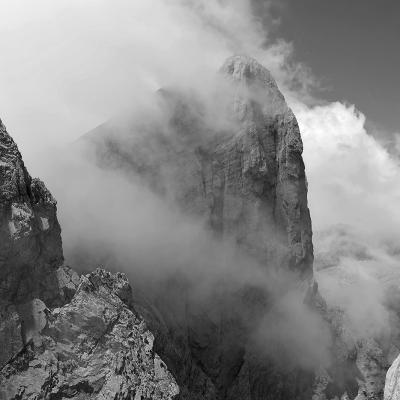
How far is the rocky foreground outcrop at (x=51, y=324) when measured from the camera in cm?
2756

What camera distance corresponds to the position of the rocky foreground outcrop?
27.6 m

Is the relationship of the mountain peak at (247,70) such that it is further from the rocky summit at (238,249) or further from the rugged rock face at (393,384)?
the rugged rock face at (393,384)

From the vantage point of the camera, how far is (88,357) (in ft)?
99.2

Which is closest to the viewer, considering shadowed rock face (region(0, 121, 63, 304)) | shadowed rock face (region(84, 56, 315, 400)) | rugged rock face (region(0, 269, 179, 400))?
rugged rock face (region(0, 269, 179, 400))

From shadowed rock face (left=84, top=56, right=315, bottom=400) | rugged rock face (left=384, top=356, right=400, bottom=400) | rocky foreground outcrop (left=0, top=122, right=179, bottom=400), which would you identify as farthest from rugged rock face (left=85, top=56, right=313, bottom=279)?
rocky foreground outcrop (left=0, top=122, right=179, bottom=400)

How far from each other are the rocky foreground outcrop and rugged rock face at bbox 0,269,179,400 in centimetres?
6

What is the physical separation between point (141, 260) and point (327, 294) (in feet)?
428

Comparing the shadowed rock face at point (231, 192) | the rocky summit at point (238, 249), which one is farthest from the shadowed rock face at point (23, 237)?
the shadowed rock face at point (231, 192)

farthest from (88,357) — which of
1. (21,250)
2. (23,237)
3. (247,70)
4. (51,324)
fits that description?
Result: (247,70)

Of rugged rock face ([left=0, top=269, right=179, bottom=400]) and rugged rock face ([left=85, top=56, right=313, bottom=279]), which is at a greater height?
rugged rock face ([left=85, top=56, right=313, bottom=279])

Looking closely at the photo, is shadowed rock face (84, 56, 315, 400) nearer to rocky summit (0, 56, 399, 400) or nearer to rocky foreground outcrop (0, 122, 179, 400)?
rocky summit (0, 56, 399, 400)

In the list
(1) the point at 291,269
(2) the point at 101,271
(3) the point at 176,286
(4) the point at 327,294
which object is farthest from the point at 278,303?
(4) the point at 327,294

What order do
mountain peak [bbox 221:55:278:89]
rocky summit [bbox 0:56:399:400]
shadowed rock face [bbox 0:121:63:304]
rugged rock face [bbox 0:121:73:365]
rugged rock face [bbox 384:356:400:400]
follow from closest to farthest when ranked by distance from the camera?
1. rugged rock face [bbox 0:121:73:365]
2. shadowed rock face [bbox 0:121:63:304]
3. rugged rock face [bbox 384:356:400:400]
4. rocky summit [bbox 0:56:399:400]
5. mountain peak [bbox 221:55:278:89]

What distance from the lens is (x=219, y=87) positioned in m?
85.6
